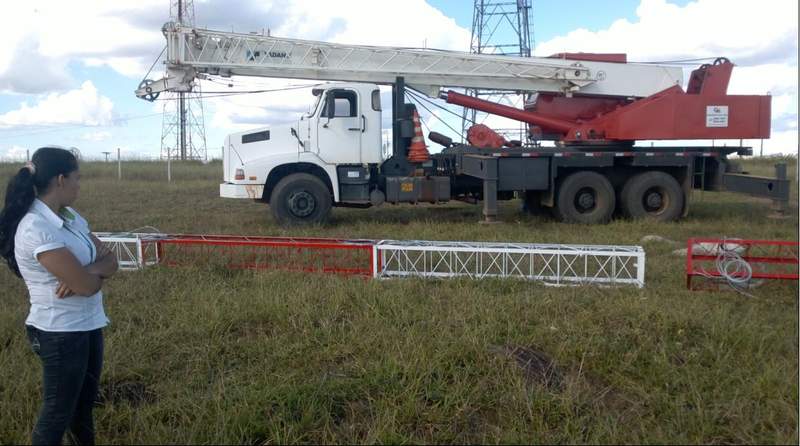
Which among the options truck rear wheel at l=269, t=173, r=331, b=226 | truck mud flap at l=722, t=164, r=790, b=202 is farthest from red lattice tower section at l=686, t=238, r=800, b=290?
truck rear wheel at l=269, t=173, r=331, b=226

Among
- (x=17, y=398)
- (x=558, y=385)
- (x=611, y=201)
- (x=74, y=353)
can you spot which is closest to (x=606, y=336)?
(x=558, y=385)

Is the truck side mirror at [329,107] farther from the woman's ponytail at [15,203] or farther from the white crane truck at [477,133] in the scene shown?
the woman's ponytail at [15,203]

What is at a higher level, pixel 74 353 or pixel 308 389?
pixel 74 353

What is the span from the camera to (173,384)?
406 cm

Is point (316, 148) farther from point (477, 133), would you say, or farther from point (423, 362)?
point (423, 362)

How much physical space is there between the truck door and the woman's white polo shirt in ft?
26.8

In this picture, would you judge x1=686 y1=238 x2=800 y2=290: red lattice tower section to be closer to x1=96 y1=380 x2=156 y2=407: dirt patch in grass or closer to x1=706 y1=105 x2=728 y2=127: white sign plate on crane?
x1=96 y1=380 x2=156 y2=407: dirt patch in grass

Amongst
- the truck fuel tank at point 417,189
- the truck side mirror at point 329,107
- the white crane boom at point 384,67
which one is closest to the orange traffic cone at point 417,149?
the truck fuel tank at point 417,189

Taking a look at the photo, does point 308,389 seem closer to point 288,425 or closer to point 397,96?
point 288,425

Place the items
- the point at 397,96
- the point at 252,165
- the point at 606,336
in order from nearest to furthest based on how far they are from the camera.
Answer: the point at 606,336 < the point at 252,165 < the point at 397,96

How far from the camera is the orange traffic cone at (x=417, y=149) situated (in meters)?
11.6

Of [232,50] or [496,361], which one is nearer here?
[496,361]

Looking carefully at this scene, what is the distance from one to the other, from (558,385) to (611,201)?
8327 mm

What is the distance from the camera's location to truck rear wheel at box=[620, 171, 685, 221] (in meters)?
11.7
